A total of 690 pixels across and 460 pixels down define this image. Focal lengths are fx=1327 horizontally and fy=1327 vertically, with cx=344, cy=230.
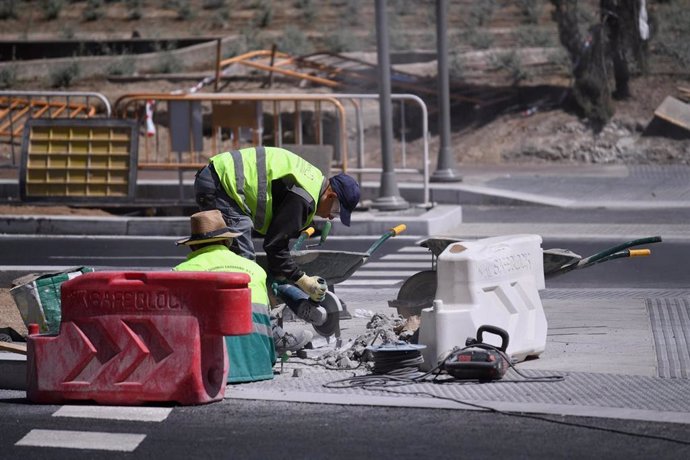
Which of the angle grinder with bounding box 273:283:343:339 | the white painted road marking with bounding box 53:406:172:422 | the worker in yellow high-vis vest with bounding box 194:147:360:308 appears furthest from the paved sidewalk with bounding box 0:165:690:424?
the worker in yellow high-vis vest with bounding box 194:147:360:308

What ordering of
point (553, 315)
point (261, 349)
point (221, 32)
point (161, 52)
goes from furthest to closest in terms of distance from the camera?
point (221, 32)
point (161, 52)
point (553, 315)
point (261, 349)

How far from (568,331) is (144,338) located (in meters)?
3.67

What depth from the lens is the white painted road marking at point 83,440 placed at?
680 centimetres

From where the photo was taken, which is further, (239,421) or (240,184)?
(240,184)

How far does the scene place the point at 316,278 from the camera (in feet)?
28.3

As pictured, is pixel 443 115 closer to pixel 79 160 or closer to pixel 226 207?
pixel 79 160

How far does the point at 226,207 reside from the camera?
29.3 ft

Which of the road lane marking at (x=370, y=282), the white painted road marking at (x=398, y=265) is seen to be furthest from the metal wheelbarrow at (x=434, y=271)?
the white painted road marking at (x=398, y=265)

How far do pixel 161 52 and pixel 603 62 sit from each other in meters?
12.4

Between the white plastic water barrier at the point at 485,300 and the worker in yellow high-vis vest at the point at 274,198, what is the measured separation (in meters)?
0.75

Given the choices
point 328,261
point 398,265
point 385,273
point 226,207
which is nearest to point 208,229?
point 226,207

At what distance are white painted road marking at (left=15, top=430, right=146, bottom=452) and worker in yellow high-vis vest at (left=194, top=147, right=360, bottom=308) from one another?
6.50ft

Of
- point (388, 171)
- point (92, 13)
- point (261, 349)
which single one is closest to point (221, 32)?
point (92, 13)

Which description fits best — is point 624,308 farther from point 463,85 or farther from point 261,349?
point 463,85
